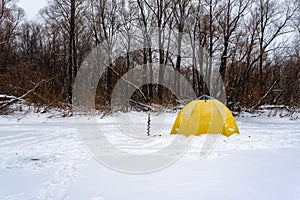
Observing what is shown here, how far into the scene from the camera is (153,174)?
3400mm

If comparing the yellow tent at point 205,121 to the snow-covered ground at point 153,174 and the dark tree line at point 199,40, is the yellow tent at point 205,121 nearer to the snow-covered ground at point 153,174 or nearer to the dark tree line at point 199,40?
the snow-covered ground at point 153,174

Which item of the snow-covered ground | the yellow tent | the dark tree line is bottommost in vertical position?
the snow-covered ground

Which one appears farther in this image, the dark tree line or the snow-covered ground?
the dark tree line

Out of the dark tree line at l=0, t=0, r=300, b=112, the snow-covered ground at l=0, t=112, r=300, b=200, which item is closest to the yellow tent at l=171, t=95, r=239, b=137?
the snow-covered ground at l=0, t=112, r=300, b=200

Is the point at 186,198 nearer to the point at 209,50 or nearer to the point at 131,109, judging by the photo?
the point at 131,109

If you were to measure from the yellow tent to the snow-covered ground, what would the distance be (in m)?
0.52

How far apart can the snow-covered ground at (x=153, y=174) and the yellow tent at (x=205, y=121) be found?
52 centimetres

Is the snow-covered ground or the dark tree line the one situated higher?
the dark tree line

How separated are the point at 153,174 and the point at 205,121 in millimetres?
3278

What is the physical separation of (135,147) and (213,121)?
240 cm

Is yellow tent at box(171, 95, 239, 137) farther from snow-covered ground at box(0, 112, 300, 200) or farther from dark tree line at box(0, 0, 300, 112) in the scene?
dark tree line at box(0, 0, 300, 112)

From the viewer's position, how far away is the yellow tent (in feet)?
20.4

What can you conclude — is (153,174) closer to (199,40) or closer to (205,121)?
(205,121)

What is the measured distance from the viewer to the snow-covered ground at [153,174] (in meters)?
2.69
